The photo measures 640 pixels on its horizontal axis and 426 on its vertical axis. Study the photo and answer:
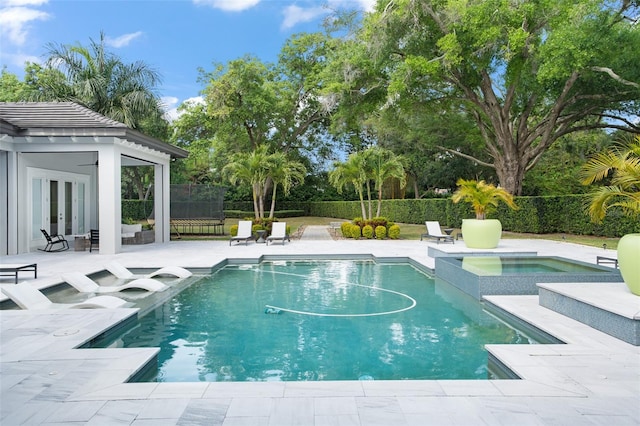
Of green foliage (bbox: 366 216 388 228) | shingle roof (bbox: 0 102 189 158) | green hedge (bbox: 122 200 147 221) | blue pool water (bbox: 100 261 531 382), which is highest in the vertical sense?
shingle roof (bbox: 0 102 189 158)

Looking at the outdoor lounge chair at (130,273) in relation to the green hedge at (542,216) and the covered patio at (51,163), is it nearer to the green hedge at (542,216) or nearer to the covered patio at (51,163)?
the covered patio at (51,163)

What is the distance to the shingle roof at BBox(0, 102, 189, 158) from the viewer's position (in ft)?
41.6

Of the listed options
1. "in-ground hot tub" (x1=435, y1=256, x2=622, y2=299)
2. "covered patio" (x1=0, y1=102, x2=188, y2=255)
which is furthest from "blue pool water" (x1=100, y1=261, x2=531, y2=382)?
"covered patio" (x1=0, y1=102, x2=188, y2=255)

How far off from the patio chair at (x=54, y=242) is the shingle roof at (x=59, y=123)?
319cm

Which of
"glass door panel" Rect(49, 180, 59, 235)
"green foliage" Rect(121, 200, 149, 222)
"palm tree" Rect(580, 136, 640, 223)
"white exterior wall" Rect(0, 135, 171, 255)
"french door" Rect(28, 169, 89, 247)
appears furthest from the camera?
"green foliage" Rect(121, 200, 149, 222)

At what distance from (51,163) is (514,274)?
14.9 meters

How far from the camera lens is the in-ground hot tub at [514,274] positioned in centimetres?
782

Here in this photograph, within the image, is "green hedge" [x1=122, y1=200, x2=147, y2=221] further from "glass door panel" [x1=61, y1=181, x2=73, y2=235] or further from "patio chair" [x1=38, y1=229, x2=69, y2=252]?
"patio chair" [x1=38, y1=229, x2=69, y2=252]

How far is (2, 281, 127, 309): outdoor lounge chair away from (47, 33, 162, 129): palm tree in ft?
54.3

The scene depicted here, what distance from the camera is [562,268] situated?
880cm

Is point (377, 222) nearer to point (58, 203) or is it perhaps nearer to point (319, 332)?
point (58, 203)

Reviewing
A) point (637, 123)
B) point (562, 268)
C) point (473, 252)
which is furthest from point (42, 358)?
point (637, 123)

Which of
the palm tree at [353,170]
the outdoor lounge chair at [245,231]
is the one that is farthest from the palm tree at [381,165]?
the outdoor lounge chair at [245,231]

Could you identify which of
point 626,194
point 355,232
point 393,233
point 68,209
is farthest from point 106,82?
point 626,194
